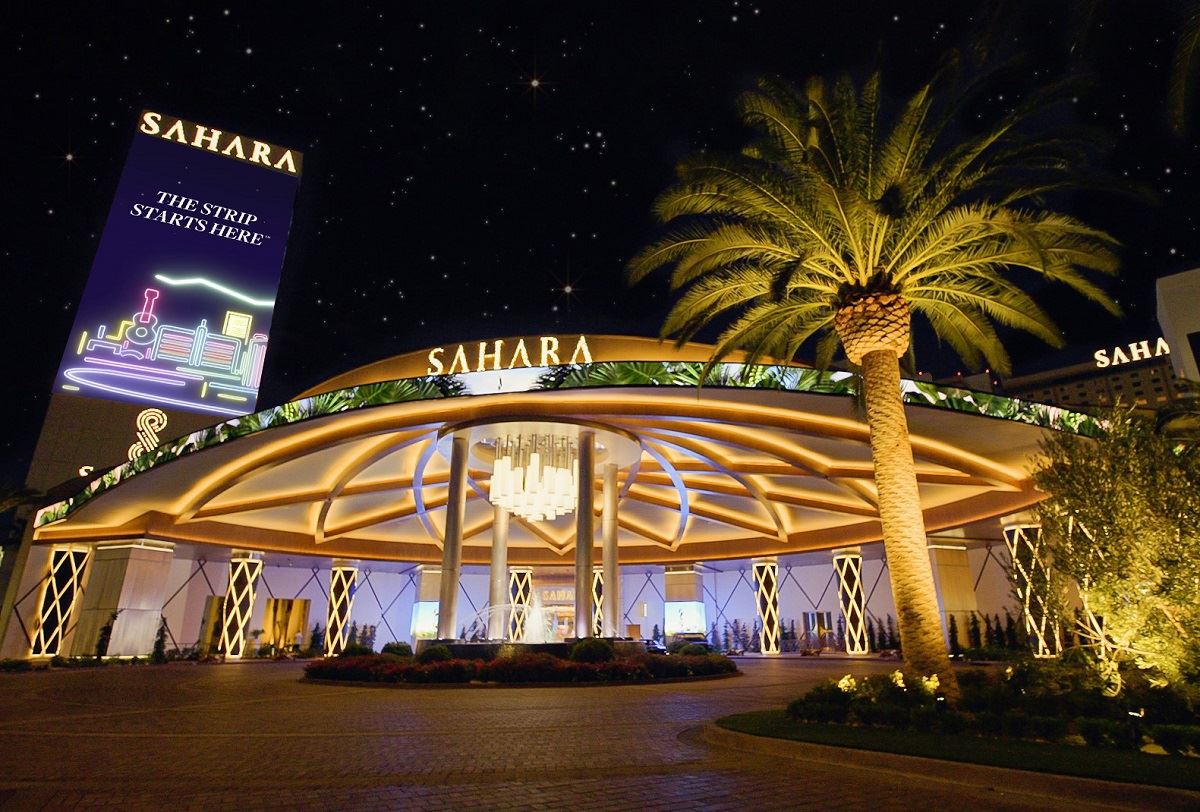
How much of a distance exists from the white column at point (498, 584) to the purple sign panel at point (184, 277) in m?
37.1

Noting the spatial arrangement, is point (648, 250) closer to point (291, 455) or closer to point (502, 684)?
point (502, 684)

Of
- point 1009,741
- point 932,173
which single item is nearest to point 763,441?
point 932,173

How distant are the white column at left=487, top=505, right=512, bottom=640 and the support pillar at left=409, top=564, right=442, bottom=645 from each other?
1439 cm

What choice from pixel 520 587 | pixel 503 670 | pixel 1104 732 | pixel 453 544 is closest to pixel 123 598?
pixel 453 544

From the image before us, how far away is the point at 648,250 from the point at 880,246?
5010 millimetres

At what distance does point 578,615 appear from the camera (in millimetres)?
24547

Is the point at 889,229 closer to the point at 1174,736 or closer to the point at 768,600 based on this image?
the point at 1174,736

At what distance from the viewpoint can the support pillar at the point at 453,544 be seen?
2420 cm

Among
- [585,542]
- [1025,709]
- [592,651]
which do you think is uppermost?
[585,542]

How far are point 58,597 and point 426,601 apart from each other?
→ 18.2 meters

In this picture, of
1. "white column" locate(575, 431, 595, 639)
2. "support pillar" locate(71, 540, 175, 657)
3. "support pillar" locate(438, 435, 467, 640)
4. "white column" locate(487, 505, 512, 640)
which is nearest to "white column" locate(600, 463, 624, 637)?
"white column" locate(575, 431, 595, 639)

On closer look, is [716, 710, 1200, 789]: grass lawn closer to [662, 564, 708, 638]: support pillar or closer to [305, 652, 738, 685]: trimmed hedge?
[305, 652, 738, 685]: trimmed hedge

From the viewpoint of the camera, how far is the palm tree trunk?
38.3 ft

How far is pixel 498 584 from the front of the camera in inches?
1021
